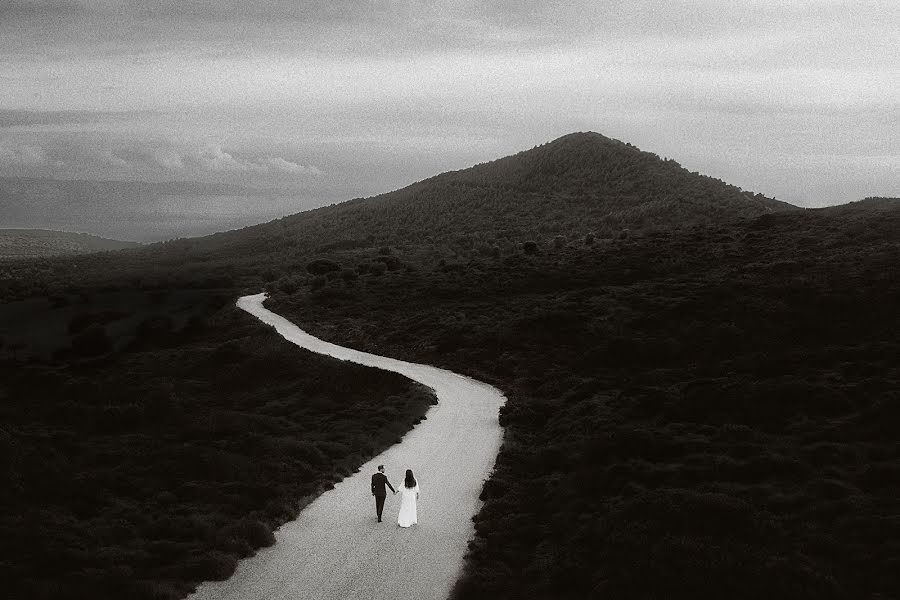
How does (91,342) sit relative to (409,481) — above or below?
below

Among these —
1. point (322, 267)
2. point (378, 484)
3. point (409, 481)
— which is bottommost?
point (378, 484)

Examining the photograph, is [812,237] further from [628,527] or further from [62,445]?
[62,445]

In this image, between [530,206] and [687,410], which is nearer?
[687,410]

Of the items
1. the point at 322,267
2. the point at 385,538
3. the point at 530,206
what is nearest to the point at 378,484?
the point at 385,538

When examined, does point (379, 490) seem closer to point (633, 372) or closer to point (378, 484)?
point (378, 484)

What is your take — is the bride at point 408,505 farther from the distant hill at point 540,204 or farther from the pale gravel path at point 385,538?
the distant hill at point 540,204

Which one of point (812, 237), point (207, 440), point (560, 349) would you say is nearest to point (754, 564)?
point (207, 440)

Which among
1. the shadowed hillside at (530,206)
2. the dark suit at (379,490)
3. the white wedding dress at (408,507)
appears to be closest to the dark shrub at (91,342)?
the shadowed hillside at (530,206)

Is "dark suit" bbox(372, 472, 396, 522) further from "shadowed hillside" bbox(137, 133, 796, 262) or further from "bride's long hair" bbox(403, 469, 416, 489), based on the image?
"shadowed hillside" bbox(137, 133, 796, 262)
